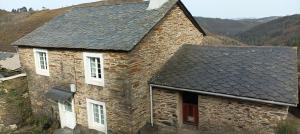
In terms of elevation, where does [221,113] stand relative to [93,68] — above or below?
below

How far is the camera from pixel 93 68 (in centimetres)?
1465

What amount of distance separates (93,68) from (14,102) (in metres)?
7.63

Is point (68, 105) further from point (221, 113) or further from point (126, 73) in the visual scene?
point (221, 113)

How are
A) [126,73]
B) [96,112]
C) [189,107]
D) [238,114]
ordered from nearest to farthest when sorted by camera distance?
[238,114] → [126,73] → [189,107] → [96,112]

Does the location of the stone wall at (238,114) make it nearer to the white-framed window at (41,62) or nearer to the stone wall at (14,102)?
the white-framed window at (41,62)

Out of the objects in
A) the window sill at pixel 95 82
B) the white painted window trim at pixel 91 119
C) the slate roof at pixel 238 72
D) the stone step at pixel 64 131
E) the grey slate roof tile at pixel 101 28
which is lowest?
the stone step at pixel 64 131

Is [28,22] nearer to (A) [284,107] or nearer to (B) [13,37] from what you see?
(B) [13,37]

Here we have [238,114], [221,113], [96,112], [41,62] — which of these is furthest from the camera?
[41,62]

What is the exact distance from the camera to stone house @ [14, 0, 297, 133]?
1285cm

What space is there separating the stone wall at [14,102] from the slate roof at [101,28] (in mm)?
2759

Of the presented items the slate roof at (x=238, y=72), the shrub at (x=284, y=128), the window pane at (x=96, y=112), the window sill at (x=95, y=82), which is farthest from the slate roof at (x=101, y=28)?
the shrub at (x=284, y=128)

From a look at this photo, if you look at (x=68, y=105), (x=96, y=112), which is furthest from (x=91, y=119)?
(x=68, y=105)

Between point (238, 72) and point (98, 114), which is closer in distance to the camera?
point (238, 72)

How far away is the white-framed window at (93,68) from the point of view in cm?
1416
